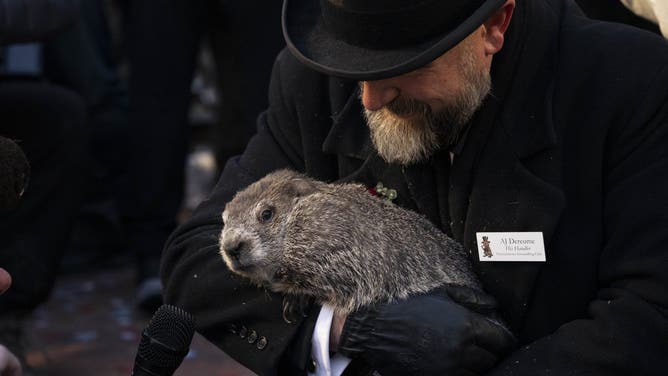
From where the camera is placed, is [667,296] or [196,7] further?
[196,7]

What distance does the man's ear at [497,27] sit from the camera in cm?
290

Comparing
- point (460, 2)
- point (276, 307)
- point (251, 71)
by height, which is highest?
point (460, 2)

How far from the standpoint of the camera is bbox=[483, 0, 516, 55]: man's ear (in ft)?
9.50

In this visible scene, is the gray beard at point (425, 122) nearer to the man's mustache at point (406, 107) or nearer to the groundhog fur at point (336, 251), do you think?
the man's mustache at point (406, 107)

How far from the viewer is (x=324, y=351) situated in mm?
2998

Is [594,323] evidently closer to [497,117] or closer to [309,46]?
[497,117]

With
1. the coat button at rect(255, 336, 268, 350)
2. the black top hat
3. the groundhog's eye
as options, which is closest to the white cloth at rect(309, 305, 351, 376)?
the coat button at rect(255, 336, 268, 350)

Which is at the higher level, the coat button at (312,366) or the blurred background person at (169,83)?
the coat button at (312,366)

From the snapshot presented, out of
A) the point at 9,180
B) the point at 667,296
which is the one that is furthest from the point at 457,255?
the point at 9,180

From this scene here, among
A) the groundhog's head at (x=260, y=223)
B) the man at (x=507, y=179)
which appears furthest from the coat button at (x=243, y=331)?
the groundhog's head at (x=260, y=223)

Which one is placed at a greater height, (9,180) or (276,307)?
(9,180)

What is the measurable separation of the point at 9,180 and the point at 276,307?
2.82ft

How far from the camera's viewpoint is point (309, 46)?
2.94 meters

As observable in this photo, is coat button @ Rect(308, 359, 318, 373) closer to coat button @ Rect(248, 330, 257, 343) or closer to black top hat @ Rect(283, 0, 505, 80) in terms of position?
coat button @ Rect(248, 330, 257, 343)
